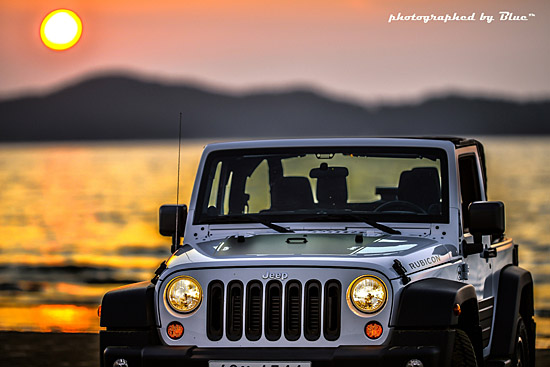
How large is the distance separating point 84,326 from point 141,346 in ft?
31.4

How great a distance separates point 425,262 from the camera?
299 inches

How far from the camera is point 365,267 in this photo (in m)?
7.12

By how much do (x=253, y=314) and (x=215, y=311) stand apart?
24 centimetres

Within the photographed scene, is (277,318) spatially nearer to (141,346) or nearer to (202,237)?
(141,346)

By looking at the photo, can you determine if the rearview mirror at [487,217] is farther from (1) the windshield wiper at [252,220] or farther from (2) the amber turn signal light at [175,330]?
(2) the amber turn signal light at [175,330]

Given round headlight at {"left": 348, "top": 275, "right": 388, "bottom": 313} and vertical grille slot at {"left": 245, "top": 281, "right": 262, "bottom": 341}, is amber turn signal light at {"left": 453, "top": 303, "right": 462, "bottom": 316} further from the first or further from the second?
vertical grille slot at {"left": 245, "top": 281, "right": 262, "bottom": 341}

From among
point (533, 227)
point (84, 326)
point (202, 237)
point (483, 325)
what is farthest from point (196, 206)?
point (533, 227)

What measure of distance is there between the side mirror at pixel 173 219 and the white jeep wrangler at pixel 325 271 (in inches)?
0.4

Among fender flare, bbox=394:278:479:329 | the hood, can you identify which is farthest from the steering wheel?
fender flare, bbox=394:278:479:329

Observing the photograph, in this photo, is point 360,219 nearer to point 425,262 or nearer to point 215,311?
point 425,262

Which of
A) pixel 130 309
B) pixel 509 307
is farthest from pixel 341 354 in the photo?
pixel 509 307

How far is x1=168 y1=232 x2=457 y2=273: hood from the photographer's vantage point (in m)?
7.21

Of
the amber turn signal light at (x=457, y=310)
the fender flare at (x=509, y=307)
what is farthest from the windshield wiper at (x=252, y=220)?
the fender flare at (x=509, y=307)

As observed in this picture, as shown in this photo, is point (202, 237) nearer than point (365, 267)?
No
